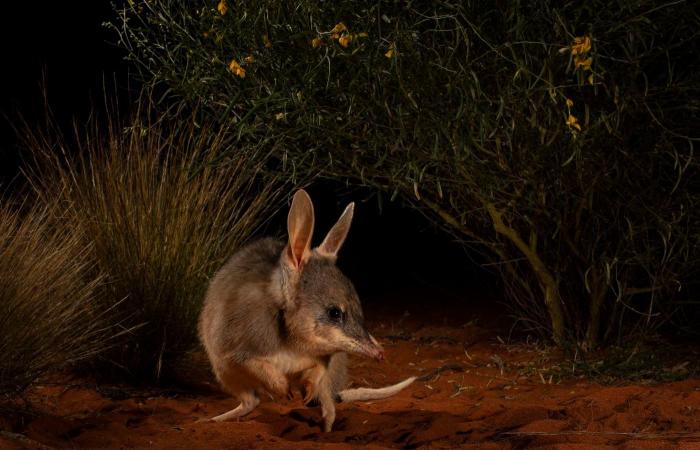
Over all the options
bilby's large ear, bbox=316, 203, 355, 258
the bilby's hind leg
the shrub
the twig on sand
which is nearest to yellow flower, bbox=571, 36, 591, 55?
the shrub

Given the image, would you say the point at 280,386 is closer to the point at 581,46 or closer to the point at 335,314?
the point at 335,314

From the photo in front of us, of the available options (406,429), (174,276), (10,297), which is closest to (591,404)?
(406,429)

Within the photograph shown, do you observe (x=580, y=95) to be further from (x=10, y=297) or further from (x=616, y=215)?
(x=10, y=297)

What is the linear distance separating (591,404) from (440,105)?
1745mm

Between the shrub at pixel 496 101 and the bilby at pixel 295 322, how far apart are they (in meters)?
0.77

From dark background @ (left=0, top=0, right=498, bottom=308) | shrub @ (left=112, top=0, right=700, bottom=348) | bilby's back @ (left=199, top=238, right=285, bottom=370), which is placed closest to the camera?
bilby's back @ (left=199, top=238, right=285, bottom=370)

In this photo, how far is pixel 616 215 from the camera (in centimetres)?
628

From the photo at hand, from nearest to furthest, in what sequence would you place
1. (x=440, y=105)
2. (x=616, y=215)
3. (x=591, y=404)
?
(x=591, y=404), (x=440, y=105), (x=616, y=215)

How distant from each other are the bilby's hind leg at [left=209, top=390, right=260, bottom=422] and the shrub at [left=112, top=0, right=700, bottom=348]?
1.29 meters

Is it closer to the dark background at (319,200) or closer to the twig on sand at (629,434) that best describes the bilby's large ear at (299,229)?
the twig on sand at (629,434)

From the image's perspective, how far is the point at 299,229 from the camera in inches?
175

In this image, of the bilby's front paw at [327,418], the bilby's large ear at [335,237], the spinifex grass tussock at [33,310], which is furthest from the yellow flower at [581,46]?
→ the spinifex grass tussock at [33,310]

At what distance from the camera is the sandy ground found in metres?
4.38

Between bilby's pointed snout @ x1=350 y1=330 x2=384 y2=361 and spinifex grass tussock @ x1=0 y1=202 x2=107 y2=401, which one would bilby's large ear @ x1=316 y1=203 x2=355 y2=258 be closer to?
bilby's pointed snout @ x1=350 y1=330 x2=384 y2=361
